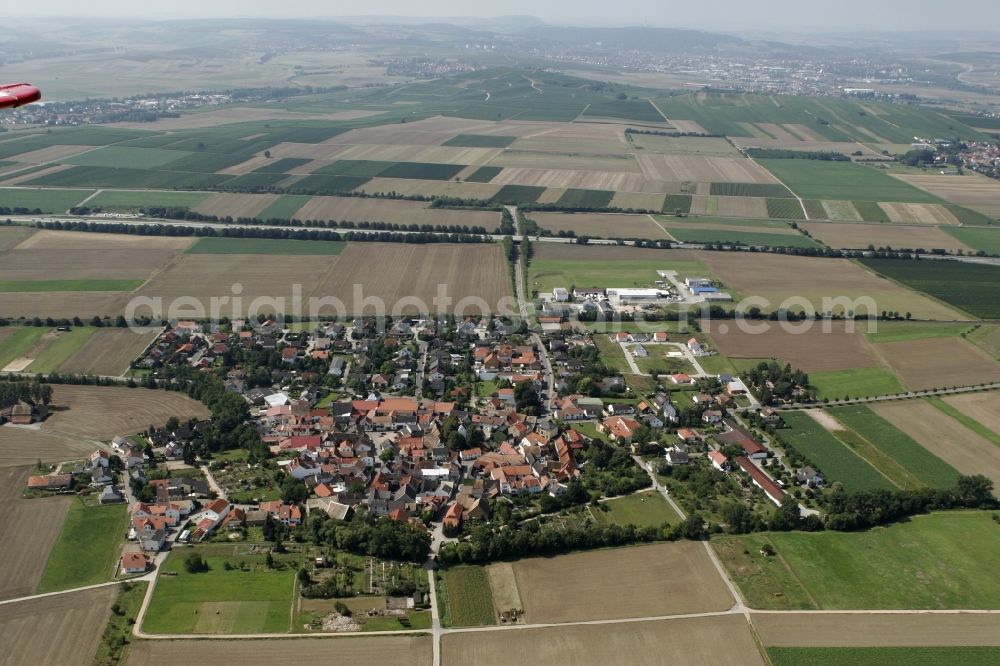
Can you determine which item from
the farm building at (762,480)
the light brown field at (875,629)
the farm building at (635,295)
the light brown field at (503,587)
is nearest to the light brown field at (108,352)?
the light brown field at (503,587)

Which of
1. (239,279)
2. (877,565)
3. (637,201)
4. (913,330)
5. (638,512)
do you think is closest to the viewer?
(877,565)

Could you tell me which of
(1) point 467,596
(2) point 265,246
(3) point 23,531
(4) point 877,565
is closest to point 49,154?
(2) point 265,246

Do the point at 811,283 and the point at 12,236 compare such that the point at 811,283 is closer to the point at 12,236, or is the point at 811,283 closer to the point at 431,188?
the point at 431,188

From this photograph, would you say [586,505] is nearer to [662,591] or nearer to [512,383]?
[662,591]

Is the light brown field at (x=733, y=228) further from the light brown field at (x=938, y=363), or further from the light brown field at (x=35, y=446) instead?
the light brown field at (x=35, y=446)

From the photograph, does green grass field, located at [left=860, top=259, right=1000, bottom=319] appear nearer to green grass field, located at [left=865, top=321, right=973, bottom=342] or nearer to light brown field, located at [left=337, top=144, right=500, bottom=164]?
green grass field, located at [left=865, top=321, right=973, bottom=342]

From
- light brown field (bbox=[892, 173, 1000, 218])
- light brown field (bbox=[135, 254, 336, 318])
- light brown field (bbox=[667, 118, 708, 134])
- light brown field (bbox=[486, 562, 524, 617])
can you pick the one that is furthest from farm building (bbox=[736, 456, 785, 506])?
light brown field (bbox=[667, 118, 708, 134])
